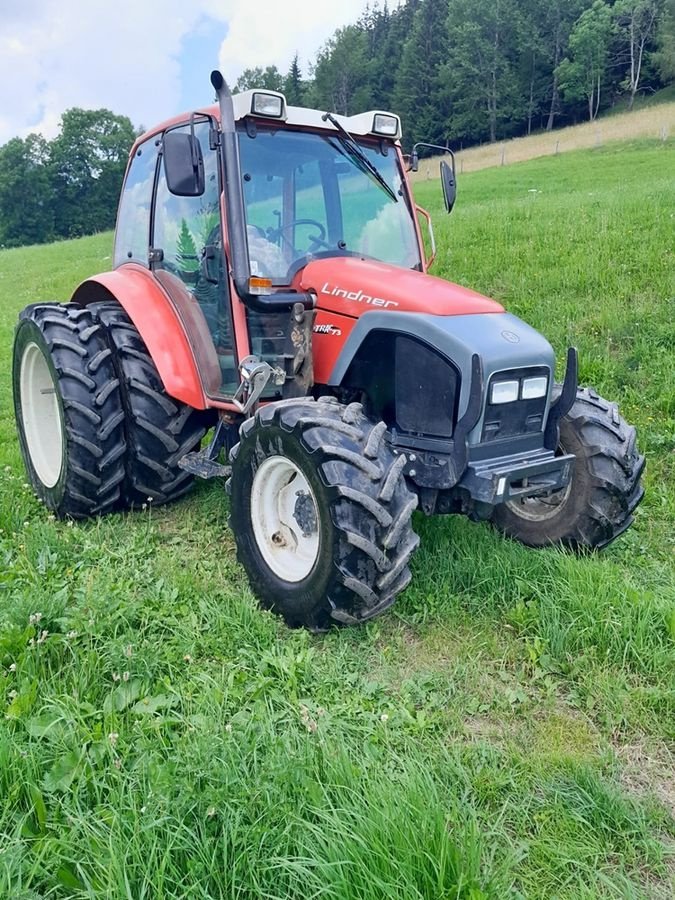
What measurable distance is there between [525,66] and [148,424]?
201ft

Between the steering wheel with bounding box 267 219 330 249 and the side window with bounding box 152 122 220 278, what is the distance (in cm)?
29

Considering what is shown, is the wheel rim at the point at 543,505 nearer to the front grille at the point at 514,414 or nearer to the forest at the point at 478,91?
the front grille at the point at 514,414

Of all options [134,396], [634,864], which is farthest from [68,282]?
[634,864]

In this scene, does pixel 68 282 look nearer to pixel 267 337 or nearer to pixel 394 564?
pixel 267 337

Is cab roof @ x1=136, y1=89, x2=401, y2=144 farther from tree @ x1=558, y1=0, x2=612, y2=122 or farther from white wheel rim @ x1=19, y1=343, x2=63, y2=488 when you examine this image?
tree @ x1=558, y1=0, x2=612, y2=122

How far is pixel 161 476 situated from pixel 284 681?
5.86 feet

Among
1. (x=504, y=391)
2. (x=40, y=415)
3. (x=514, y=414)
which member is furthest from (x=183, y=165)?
(x=40, y=415)

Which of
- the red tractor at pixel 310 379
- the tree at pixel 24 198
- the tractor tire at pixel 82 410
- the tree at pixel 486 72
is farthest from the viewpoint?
the tree at pixel 24 198

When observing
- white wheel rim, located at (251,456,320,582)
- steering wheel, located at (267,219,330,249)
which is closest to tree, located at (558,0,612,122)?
steering wheel, located at (267,219,330,249)

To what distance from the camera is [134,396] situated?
3930 mm

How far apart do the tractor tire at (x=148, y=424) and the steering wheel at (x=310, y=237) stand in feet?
3.37

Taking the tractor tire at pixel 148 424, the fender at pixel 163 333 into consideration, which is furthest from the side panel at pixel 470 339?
the tractor tire at pixel 148 424

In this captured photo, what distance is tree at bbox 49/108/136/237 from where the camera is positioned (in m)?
54.8

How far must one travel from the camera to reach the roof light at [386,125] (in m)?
4.04
